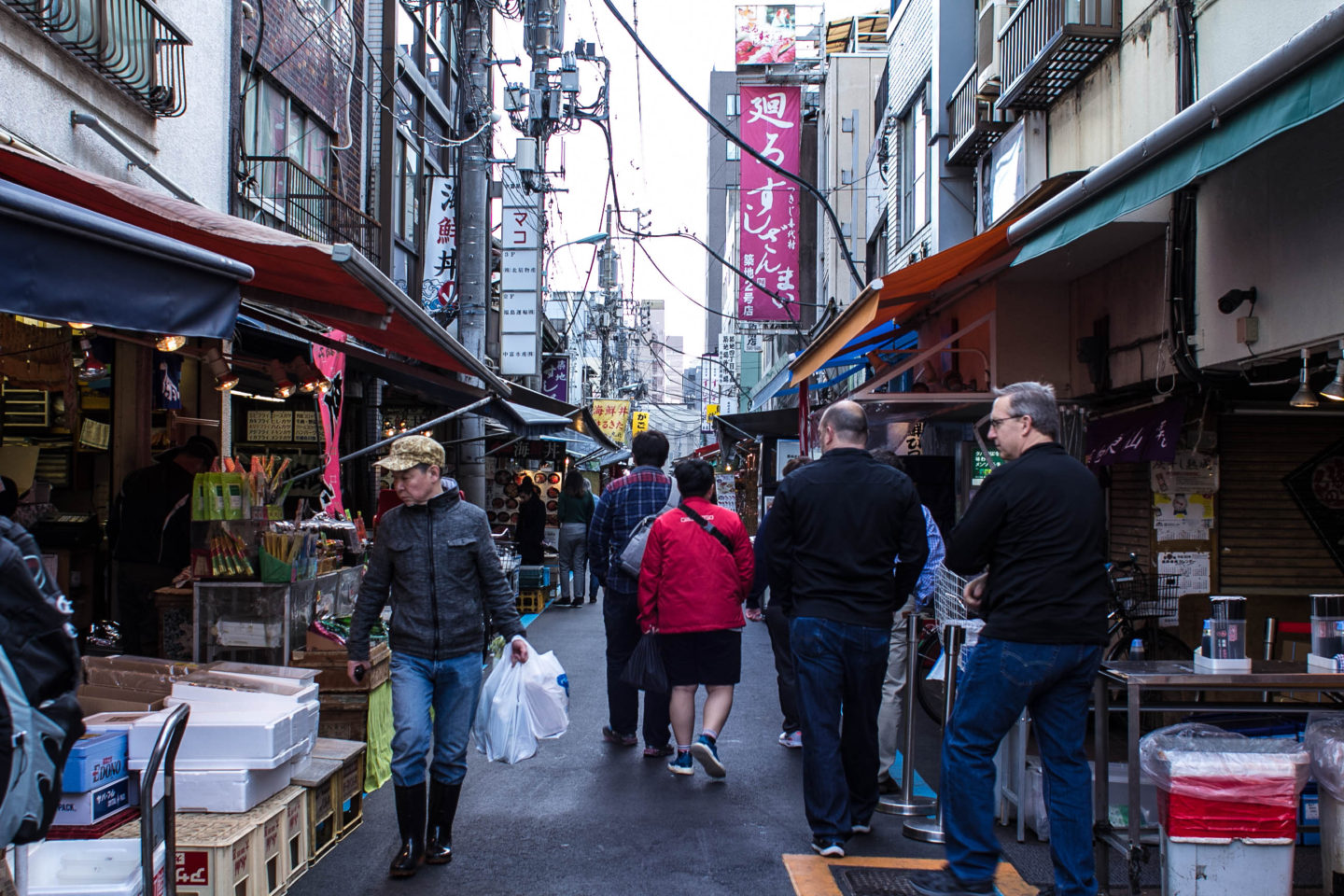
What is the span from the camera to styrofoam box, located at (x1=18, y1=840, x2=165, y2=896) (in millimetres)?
3367

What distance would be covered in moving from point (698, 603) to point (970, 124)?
28.0 feet

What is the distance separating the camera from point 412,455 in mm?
4613

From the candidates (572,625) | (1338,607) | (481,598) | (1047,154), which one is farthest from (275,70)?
(1338,607)

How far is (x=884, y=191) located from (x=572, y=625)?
10358 millimetres

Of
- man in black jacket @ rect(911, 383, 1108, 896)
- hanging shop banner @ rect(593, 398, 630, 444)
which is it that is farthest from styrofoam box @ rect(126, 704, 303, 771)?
hanging shop banner @ rect(593, 398, 630, 444)

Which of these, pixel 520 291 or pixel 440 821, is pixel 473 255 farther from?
pixel 440 821

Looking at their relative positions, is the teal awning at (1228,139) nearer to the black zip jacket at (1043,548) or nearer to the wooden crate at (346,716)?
the black zip jacket at (1043,548)

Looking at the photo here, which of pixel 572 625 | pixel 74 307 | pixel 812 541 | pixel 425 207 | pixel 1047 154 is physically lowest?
pixel 572 625

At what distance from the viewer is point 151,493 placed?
700cm

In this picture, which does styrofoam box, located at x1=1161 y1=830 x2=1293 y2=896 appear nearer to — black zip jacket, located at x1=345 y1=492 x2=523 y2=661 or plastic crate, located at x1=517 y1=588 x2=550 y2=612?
black zip jacket, located at x1=345 y1=492 x2=523 y2=661

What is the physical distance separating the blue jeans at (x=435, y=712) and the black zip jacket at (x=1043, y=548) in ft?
7.40

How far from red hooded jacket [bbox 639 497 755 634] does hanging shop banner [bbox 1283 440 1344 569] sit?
398 cm

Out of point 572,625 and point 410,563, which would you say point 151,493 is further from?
point 572,625

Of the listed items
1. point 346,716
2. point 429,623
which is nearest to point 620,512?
point 346,716
